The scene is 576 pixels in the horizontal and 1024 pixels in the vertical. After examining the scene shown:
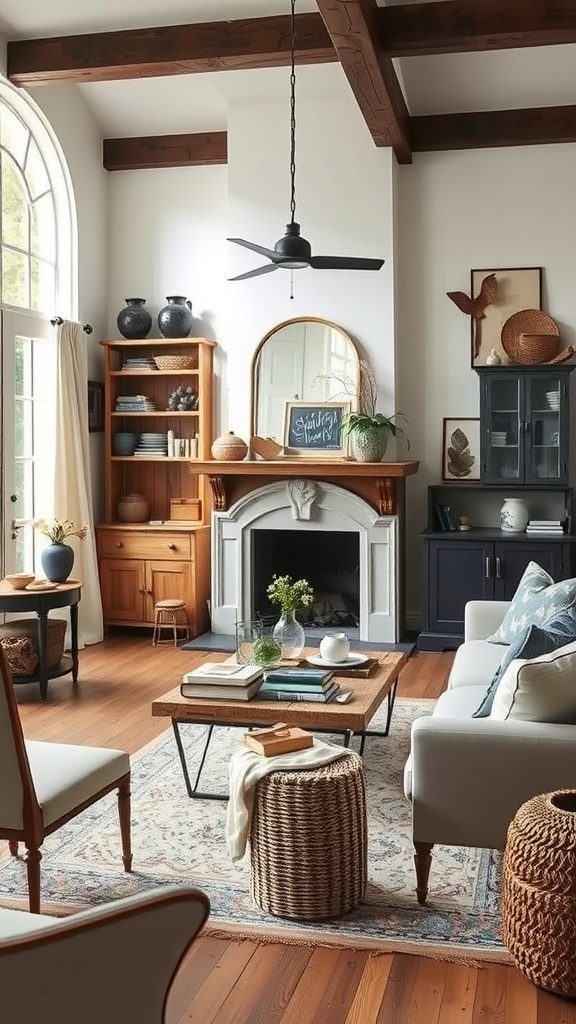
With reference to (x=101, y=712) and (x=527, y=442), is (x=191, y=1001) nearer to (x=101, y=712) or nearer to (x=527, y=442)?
(x=101, y=712)

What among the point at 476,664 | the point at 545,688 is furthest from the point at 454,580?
the point at 545,688

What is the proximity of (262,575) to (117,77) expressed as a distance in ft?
11.0

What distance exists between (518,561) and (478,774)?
381 centimetres

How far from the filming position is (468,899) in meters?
3.02

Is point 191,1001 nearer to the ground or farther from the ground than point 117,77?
nearer to the ground

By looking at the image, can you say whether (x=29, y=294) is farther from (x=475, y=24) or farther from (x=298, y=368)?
(x=475, y=24)

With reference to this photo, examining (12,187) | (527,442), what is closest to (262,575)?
(527,442)

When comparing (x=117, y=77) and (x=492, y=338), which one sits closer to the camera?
(x=117, y=77)

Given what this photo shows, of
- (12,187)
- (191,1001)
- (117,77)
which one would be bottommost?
(191,1001)

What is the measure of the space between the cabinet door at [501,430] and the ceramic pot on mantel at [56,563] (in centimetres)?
275

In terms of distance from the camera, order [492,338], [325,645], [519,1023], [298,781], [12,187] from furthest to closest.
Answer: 1. [492,338]
2. [12,187]
3. [325,645]
4. [298,781]
5. [519,1023]

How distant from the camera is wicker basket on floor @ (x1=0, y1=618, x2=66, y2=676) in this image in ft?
18.3

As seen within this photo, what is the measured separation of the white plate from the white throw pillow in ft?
4.04

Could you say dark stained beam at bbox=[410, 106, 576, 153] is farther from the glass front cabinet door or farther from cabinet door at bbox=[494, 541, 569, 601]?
cabinet door at bbox=[494, 541, 569, 601]
